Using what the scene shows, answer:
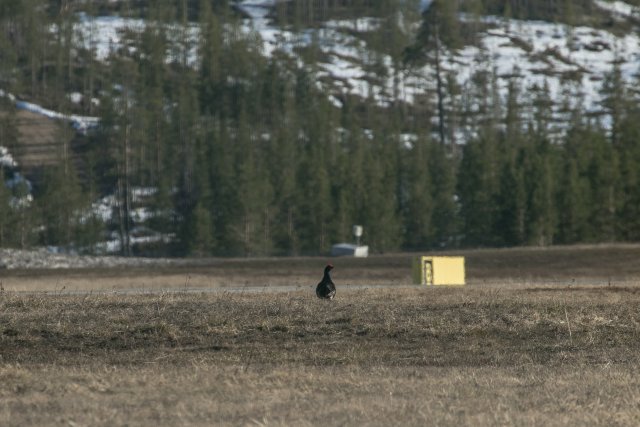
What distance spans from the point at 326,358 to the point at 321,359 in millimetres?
119

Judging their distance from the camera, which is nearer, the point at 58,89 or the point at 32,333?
the point at 32,333

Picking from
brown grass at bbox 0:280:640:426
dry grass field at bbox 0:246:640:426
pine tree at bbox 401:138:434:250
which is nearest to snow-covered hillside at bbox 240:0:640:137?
pine tree at bbox 401:138:434:250

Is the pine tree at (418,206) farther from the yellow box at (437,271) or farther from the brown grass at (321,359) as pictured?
the brown grass at (321,359)

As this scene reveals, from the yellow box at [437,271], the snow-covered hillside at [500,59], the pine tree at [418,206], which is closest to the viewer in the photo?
the yellow box at [437,271]

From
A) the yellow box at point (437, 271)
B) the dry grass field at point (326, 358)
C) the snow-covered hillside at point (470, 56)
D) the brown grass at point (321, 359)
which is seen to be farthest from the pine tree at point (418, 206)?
the brown grass at point (321, 359)

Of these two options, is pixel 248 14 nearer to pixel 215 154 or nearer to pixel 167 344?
pixel 215 154

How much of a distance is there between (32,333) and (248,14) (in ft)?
534

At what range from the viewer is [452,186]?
9569 cm

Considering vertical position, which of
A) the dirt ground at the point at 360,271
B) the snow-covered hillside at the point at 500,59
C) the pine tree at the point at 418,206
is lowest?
the dirt ground at the point at 360,271

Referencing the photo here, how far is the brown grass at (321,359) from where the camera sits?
13797 mm

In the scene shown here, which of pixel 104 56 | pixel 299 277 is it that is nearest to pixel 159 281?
pixel 299 277

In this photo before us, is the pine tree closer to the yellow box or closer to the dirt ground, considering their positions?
the dirt ground

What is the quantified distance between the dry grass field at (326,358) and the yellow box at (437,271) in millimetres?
7061

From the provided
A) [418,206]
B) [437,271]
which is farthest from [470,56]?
[437,271]
